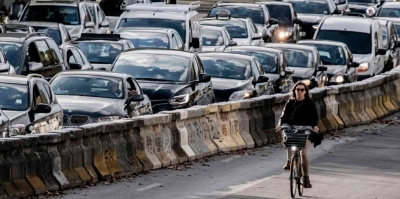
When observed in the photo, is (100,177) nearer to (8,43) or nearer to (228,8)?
(8,43)

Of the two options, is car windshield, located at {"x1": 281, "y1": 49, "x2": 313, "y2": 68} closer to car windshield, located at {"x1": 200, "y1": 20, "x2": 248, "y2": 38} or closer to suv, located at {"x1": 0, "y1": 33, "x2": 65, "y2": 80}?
car windshield, located at {"x1": 200, "y1": 20, "x2": 248, "y2": 38}

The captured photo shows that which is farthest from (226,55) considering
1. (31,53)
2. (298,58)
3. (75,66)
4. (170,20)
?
(31,53)

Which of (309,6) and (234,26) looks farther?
(309,6)

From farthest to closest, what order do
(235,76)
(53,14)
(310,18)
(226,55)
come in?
(310,18), (53,14), (226,55), (235,76)

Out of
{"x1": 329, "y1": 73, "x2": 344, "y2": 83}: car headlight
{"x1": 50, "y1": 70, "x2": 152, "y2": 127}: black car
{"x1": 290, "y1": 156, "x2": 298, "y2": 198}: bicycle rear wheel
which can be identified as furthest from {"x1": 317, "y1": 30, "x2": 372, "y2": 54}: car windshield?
{"x1": 290, "y1": 156, "x2": 298, "y2": 198}: bicycle rear wheel

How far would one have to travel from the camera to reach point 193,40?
119 ft

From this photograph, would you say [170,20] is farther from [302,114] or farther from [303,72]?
[302,114]

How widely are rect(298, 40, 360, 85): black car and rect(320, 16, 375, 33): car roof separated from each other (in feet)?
7.67

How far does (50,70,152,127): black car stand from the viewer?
2384 cm

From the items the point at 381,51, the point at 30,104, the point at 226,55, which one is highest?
the point at 30,104

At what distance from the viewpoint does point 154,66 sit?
28172 millimetres

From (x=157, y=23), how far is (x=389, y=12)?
17067 mm

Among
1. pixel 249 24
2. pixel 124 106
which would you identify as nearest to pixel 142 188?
pixel 124 106

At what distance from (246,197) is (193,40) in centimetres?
1783
